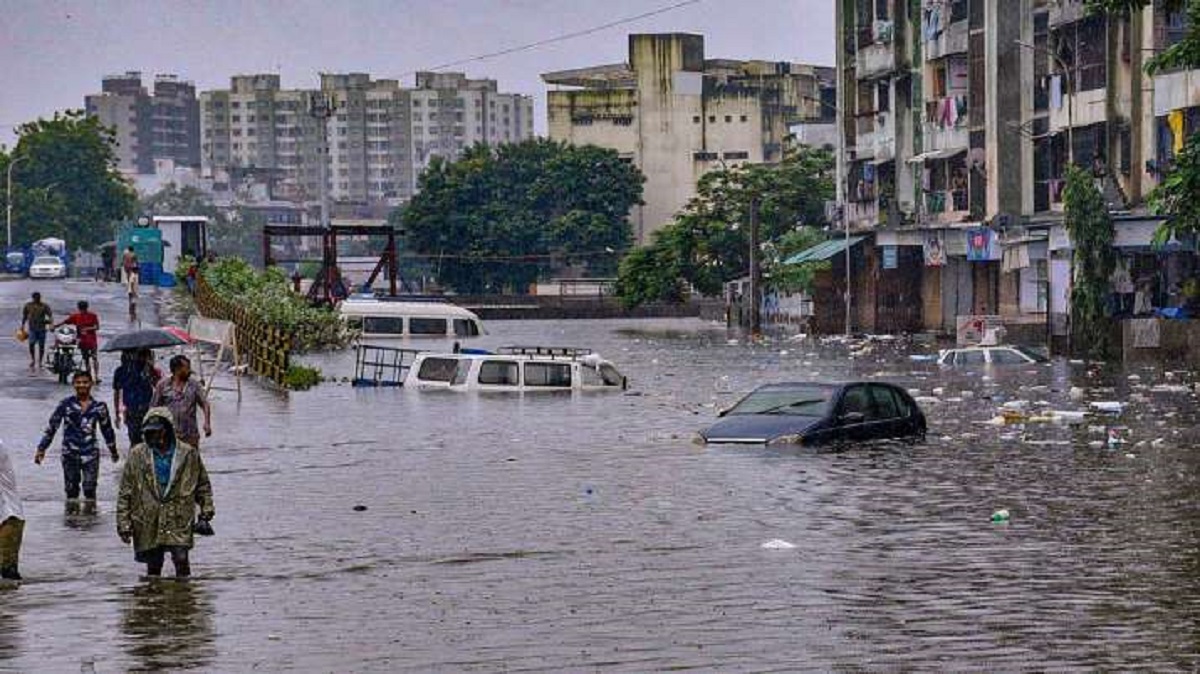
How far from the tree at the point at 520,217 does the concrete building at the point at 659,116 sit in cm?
1084

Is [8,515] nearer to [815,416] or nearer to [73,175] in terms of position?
[815,416]

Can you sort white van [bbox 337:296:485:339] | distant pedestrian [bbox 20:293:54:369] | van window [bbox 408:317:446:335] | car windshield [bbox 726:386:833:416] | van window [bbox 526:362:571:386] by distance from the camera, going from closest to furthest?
car windshield [bbox 726:386:833:416] → van window [bbox 526:362:571:386] → distant pedestrian [bbox 20:293:54:369] → white van [bbox 337:296:485:339] → van window [bbox 408:317:446:335]

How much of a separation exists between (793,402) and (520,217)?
352 feet

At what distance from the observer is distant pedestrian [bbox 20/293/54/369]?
4928 centimetres

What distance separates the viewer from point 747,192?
11056 cm

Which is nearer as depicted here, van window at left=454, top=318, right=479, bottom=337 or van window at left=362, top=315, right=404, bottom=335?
van window at left=362, top=315, right=404, bottom=335

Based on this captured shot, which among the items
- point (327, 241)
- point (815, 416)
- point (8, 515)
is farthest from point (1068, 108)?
point (8, 515)

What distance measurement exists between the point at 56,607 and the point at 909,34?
237 ft

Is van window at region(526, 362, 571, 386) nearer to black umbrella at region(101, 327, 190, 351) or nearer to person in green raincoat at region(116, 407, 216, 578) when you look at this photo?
black umbrella at region(101, 327, 190, 351)

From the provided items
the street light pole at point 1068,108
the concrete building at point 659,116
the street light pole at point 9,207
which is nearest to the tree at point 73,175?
the street light pole at point 9,207

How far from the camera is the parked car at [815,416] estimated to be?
3177 centimetres

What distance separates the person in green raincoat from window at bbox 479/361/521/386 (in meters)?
30.0

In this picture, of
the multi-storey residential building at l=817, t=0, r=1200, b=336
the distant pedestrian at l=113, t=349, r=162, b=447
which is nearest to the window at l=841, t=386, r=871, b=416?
the distant pedestrian at l=113, t=349, r=162, b=447

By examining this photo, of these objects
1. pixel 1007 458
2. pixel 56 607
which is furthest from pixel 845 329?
pixel 56 607
